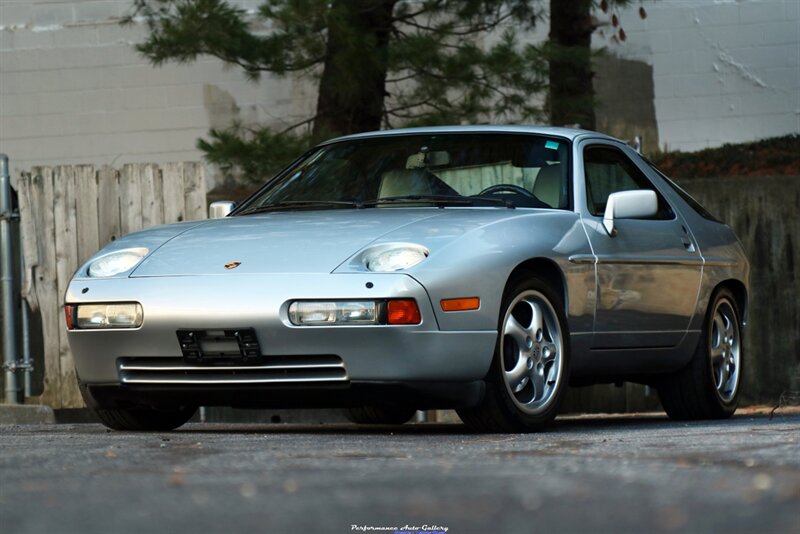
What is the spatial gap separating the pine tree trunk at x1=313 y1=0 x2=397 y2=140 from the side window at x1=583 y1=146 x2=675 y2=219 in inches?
121

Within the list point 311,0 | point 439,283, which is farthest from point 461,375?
point 311,0

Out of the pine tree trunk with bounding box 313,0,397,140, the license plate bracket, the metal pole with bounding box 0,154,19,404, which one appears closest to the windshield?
the license plate bracket

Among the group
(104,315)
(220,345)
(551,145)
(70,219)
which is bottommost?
(220,345)

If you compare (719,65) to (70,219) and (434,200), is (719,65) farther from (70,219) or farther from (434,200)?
(434,200)

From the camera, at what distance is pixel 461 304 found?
6.01m

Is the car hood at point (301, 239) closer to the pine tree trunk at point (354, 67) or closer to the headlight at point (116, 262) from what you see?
the headlight at point (116, 262)

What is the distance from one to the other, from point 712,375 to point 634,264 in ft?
3.48

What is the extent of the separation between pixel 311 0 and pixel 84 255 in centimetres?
227

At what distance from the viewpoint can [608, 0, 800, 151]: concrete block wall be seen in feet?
53.1

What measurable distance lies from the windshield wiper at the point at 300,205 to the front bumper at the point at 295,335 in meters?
1.06

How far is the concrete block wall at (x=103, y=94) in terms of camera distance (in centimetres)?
1698

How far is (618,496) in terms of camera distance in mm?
3635

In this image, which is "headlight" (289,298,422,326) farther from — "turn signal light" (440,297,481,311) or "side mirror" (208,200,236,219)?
"side mirror" (208,200,236,219)

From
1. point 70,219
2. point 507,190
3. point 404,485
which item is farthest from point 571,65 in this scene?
point 404,485
